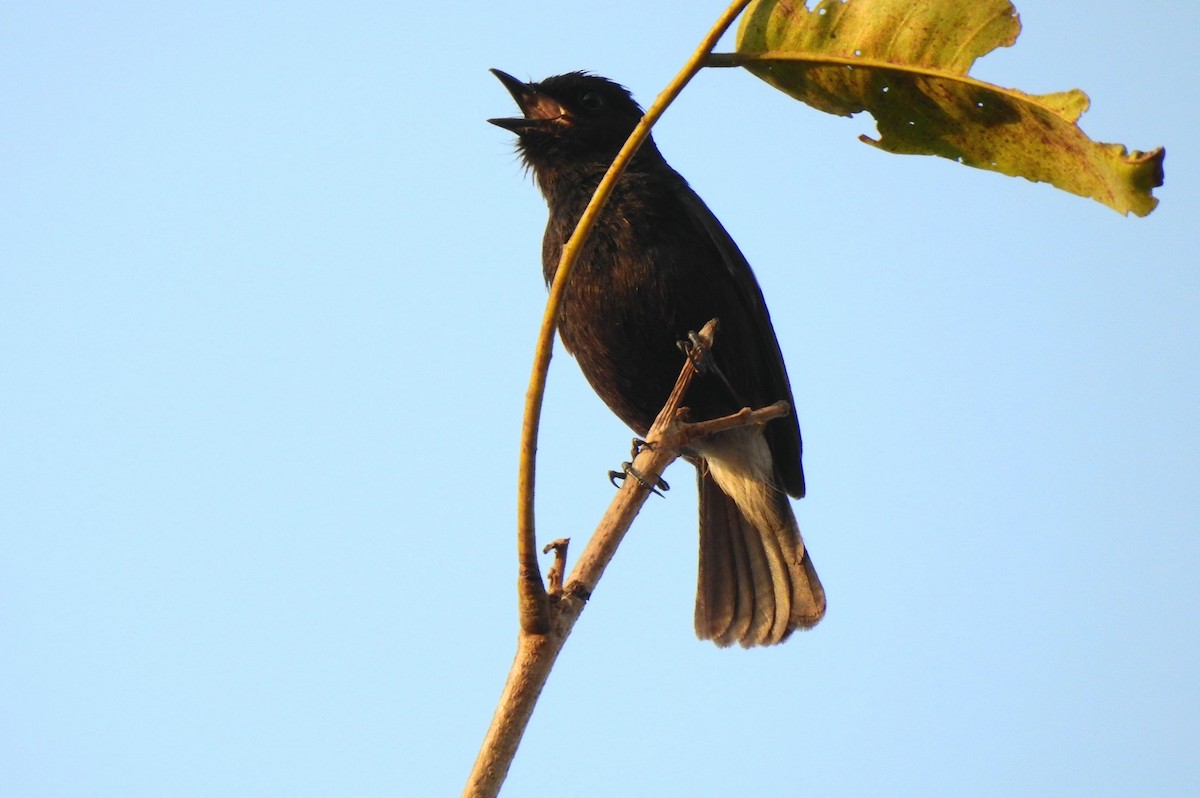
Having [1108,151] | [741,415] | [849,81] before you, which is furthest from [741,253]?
[1108,151]

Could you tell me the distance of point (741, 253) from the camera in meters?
4.82

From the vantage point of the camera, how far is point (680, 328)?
4.34 m

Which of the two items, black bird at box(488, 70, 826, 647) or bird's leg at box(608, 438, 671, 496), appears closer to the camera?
bird's leg at box(608, 438, 671, 496)

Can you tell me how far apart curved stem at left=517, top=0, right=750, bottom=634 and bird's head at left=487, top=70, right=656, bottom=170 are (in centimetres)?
266

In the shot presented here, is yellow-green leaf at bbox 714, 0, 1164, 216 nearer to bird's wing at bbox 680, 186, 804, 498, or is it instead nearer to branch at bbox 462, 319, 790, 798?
branch at bbox 462, 319, 790, 798

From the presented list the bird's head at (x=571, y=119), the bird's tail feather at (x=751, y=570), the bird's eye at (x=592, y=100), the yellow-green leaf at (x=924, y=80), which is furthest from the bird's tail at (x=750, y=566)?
the yellow-green leaf at (x=924, y=80)

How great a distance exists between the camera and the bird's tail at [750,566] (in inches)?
183

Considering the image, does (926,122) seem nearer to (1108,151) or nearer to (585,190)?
(1108,151)

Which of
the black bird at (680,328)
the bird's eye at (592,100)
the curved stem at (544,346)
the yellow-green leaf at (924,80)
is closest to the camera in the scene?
the curved stem at (544,346)

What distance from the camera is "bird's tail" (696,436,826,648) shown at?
4.66 m

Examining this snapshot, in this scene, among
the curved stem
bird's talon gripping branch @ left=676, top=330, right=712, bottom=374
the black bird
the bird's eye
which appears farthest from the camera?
the bird's eye

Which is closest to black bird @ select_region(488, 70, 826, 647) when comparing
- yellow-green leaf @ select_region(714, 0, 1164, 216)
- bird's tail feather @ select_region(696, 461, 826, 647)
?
bird's tail feather @ select_region(696, 461, 826, 647)

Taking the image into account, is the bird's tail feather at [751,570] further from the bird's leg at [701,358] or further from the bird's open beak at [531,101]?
the bird's open beak at [531,101]

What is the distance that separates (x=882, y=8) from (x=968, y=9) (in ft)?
0.56
